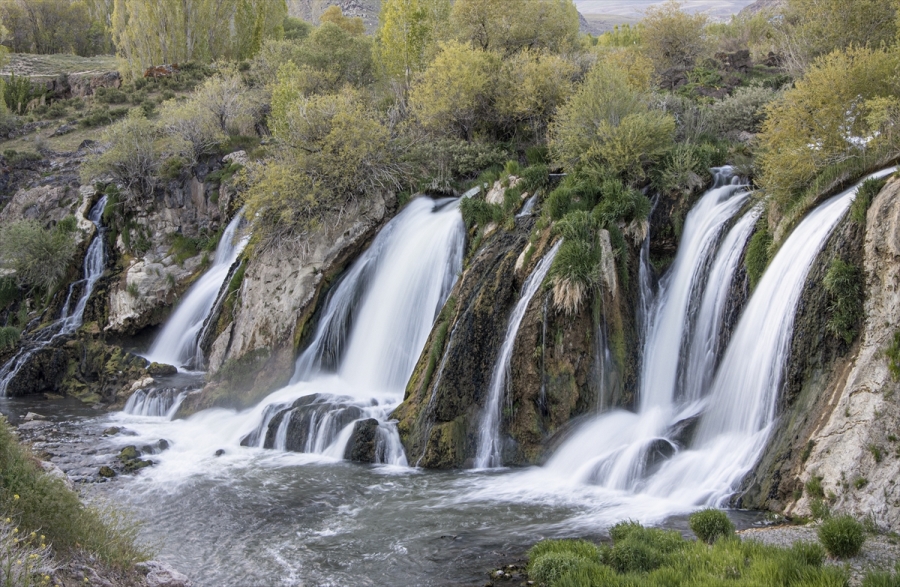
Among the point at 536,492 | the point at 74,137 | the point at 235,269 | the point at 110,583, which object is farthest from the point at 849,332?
the point at 74,137

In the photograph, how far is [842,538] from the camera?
326 inches

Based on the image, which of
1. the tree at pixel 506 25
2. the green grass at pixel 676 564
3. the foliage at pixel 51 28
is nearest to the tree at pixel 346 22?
the foliage at pixel 51 28

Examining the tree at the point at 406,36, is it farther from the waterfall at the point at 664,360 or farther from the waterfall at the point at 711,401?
the waterfall at the point at 711,401

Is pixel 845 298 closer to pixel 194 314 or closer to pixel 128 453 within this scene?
pixel 128 453

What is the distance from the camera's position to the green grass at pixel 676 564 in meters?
7.66

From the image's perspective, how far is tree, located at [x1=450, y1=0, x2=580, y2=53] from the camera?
3319 centimetres

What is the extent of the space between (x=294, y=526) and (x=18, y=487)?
5.47m

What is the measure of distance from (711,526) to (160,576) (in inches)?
310

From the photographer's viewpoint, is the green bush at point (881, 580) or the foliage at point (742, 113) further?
the foliage at point (742, 113)

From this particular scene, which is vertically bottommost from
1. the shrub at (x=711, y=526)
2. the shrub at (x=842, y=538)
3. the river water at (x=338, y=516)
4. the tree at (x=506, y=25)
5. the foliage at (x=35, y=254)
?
the river water at (x=338, y=516)

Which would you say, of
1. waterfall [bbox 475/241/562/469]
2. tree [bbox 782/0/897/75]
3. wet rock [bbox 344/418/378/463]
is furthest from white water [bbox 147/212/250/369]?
tree [bbox 782/0/897/75]

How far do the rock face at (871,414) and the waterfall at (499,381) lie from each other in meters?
6.86

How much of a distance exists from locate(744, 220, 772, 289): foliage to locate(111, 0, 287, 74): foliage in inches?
2186

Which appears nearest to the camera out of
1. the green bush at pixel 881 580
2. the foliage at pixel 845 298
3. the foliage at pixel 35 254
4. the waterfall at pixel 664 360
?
the green bush at pixel 881 580
